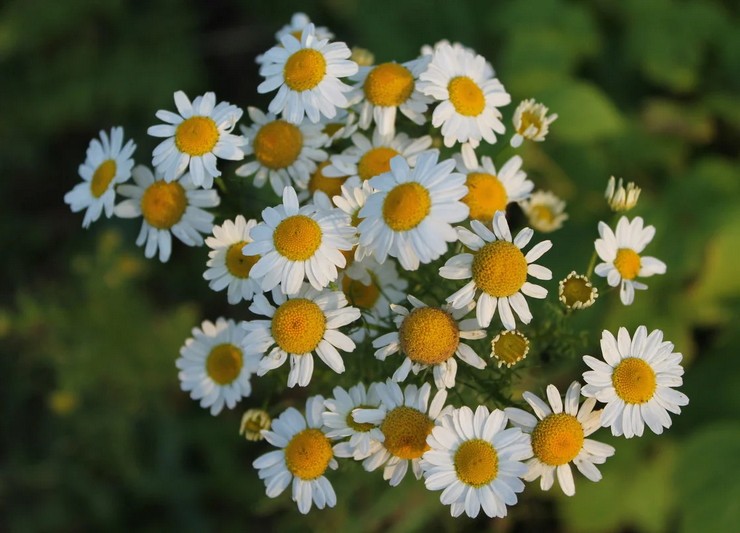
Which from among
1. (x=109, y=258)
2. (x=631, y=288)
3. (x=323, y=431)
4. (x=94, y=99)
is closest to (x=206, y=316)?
(x=109, y=258)

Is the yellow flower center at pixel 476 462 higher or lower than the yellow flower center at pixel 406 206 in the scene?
lower

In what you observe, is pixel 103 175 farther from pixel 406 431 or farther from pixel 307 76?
pixel 406 431

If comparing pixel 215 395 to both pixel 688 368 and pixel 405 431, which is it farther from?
pixel 688 368

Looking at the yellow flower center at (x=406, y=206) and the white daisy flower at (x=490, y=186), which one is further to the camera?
the white daisy flower at (x=490, y=186)

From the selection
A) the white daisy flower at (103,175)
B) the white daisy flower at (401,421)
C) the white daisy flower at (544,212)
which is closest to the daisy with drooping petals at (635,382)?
the white daisy flower at (401,421)

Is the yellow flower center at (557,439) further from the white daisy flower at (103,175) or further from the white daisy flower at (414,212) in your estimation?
the white daisy flower at (103,175)

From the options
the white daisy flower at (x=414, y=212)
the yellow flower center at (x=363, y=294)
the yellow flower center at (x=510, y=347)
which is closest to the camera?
the white daisy flower at (x=414, y=212)

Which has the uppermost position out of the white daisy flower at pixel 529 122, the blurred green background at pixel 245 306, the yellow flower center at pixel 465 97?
the yellow flower center at pixel 465 97
